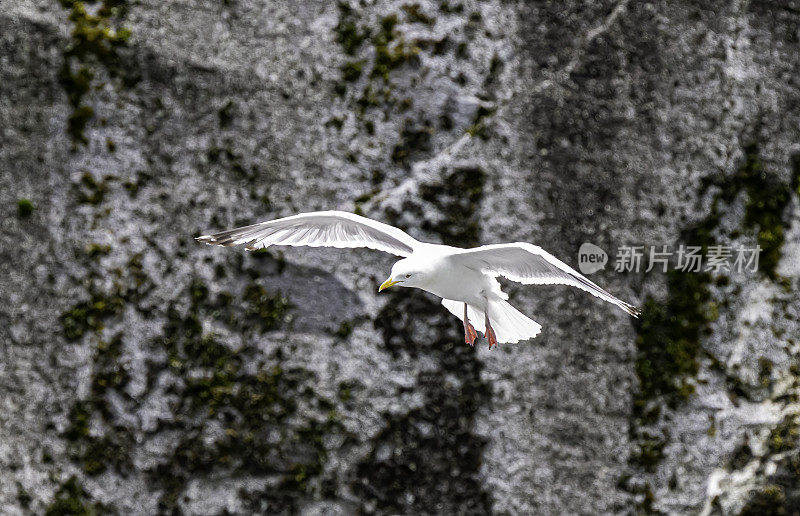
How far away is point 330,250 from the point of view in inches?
230

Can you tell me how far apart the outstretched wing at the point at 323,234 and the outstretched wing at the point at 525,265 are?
0.35m

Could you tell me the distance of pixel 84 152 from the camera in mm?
5809

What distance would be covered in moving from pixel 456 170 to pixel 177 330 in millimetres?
2132

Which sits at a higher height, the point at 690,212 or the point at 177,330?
the point at 690,212

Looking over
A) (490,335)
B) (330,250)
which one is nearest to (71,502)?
(330,250)

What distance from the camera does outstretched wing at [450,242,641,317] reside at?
3664 mm

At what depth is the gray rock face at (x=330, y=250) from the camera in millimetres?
5750

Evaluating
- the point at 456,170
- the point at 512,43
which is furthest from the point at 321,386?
the point at 512,43

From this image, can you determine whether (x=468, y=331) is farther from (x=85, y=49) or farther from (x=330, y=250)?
(x=85, y=49)

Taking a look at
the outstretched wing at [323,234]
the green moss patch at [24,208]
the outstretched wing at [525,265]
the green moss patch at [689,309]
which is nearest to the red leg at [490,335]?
the outstretched wing at [525,265]

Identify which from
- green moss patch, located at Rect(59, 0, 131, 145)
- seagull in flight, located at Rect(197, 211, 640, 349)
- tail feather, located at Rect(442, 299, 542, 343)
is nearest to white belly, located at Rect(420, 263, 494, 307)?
seagull in flight, located at Rect(197, 211, 640, 349)

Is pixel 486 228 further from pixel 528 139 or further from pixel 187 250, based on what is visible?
pixel 187 250

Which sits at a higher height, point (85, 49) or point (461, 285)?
point (85, 49)

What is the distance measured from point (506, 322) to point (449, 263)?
0.76m
